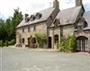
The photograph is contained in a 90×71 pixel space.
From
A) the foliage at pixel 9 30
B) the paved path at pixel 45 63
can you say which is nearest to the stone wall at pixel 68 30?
the paved path at pixel 45 63

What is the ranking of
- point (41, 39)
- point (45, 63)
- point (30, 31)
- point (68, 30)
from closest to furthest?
point (45, 63) → point (68, 30) → point (41, 39) → point (30, 31)

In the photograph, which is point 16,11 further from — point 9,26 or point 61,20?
point 61,20

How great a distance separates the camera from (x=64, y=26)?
4391cm

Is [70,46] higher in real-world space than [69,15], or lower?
lower

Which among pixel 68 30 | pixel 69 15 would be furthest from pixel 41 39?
pixel 68 30

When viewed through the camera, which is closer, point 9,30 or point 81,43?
point 81,43

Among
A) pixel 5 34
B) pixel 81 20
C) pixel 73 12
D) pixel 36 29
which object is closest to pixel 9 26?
pixel 5 34

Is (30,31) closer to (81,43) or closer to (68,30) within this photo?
(68,30)

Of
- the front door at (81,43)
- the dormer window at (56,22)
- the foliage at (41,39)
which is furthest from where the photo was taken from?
the foliage at (41,39)

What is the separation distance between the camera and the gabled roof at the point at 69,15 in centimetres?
4244

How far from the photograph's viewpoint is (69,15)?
44688 millimetres

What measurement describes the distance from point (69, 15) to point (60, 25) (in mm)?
2371

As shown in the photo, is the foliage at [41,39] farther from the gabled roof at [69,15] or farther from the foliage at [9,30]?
the foliage at [9,30]

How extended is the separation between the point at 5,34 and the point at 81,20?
3786 cm
